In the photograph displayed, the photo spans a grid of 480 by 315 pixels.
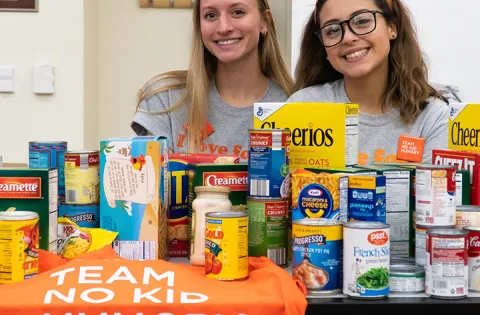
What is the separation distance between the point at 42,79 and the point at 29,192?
237 cm

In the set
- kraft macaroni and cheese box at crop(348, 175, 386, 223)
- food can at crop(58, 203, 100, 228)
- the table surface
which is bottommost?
the table surface

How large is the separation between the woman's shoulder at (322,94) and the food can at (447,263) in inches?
49.2

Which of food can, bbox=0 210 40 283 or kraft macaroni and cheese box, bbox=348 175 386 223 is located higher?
kraft macaroni and cheese box, bbox=348 175 386 223

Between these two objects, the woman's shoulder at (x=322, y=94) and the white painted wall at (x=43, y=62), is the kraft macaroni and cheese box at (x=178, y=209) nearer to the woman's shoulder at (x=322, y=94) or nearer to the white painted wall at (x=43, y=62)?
the woman's shoulder at (x=322, y=94)

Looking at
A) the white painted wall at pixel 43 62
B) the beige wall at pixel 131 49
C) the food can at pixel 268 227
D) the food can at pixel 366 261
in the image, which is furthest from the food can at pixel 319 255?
the beige wall at pixel 131 49

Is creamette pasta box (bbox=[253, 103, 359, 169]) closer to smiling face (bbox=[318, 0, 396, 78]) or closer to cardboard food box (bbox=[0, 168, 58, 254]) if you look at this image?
cardboard food box (bbox=[0, 168, 58, 254])

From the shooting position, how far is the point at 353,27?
2309 mm

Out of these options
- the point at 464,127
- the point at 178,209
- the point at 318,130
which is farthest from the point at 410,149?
the point at 178,209

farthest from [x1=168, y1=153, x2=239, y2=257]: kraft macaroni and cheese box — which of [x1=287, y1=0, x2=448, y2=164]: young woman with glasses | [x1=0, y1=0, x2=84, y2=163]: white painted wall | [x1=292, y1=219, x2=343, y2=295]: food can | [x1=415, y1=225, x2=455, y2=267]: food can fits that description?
[x1=0, y1=0, x2=84, y2=163]: white painted wall

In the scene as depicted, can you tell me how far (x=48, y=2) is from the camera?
11.9ft

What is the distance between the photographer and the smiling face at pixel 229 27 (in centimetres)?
257

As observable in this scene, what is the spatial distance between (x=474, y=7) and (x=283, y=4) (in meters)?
1.16

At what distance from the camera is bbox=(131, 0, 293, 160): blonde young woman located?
8.30 ft

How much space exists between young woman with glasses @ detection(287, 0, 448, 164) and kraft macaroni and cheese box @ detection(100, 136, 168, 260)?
94cm
